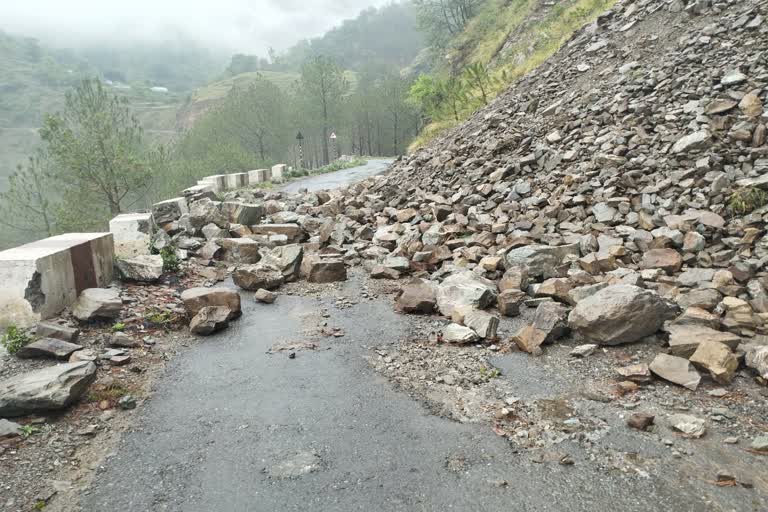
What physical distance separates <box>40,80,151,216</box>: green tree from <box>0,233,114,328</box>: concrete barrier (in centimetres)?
2243

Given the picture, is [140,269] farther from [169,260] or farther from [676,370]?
[676,370]

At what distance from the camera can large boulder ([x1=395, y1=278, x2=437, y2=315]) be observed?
6.87m

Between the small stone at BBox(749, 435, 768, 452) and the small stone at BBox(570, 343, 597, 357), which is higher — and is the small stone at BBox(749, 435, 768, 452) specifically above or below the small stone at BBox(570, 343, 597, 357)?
below

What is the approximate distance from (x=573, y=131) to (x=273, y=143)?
4395cm

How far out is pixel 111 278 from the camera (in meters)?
7.27

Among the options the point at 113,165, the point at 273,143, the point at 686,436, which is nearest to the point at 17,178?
the point at 113,165

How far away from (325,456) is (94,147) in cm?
2790

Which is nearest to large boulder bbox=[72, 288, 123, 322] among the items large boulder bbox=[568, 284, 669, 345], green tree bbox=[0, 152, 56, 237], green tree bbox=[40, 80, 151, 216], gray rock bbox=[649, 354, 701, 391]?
large boulder bbox=[568, 284, 669, 345]

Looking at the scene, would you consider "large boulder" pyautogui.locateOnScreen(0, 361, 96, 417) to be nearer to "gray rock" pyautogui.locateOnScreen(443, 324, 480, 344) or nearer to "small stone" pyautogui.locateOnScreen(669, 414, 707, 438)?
"gray rock" pyautogui.locateOnScreen(443, 324, 480, 344)

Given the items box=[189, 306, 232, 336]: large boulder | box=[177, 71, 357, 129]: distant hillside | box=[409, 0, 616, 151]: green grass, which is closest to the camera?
box=[189, 306, 232, 336]: large boulder

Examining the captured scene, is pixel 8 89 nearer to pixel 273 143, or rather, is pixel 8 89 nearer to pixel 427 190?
pixel 273 143

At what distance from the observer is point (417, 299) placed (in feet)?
22.7

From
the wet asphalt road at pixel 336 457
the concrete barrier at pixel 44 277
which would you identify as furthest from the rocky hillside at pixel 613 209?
the concrete barrier at pixel 44 277

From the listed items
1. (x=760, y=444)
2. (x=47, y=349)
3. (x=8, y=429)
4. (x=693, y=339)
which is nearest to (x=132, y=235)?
(x=47, y=349)
